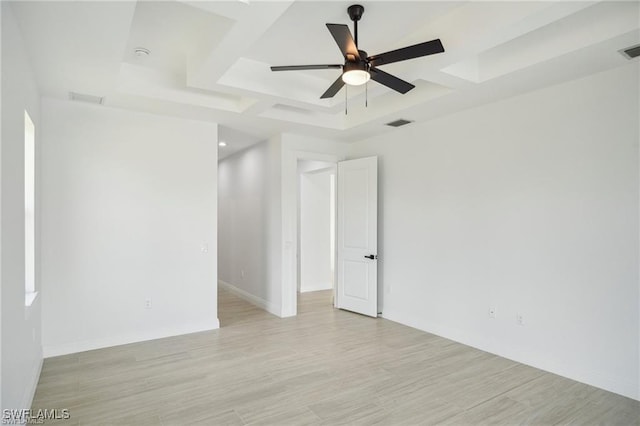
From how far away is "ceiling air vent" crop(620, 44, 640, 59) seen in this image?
8.82 ft

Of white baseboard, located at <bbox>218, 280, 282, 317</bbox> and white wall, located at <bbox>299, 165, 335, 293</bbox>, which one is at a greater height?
white wall, located at <bbox>299, 165, 335, 293</bbox>

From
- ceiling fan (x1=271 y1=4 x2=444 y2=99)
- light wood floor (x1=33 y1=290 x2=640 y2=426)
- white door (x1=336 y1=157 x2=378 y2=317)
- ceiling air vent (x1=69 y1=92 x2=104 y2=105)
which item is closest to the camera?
ceiling fan (x1=271 y1=4 x2=444 y2=99)

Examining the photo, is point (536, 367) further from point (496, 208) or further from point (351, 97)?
point (351, 97)

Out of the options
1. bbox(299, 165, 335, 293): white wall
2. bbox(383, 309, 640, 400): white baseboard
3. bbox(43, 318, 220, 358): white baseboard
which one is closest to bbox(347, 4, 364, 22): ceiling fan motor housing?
bbox(383, 309, 640, 400): white baseboard

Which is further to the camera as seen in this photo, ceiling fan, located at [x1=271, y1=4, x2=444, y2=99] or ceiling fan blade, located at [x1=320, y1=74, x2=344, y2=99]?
ceiling fan blade, located at [x1=320, y1=74, x2=344, y2=99]

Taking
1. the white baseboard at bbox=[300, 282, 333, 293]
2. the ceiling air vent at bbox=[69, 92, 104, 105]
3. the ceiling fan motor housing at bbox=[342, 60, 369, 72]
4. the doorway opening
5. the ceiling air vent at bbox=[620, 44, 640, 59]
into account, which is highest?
the ceiling air vent at bbox=[620, 44, 640, 59]

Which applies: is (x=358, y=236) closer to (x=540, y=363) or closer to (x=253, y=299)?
(x=253, y=299)

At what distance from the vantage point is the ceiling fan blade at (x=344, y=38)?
209 centimetres

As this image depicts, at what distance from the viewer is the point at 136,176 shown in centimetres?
428

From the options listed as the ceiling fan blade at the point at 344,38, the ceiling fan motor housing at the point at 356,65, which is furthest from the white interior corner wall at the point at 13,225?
the ceiling fan motor housing at the point at 356,65

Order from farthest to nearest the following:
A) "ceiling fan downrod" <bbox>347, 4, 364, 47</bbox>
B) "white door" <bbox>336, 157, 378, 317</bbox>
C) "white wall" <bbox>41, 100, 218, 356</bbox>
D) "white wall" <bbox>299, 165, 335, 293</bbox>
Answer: "white wall" <bbox>299, 165, 335, 293</bbox>
"white door" <bbox>336, 157, 378, 317</bbox>
"white wall" <bbox>41, 100, 218, 356</bbox>
"ceiling fan downrod" <bbox>347, 4, 364, 47</bbox>

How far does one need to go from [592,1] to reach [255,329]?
449cm

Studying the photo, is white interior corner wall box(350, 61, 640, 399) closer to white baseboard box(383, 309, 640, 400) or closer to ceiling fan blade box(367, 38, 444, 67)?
white baseboard box(383, 309, 640, 400)

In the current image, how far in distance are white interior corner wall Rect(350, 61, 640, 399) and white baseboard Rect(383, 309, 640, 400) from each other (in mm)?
10
